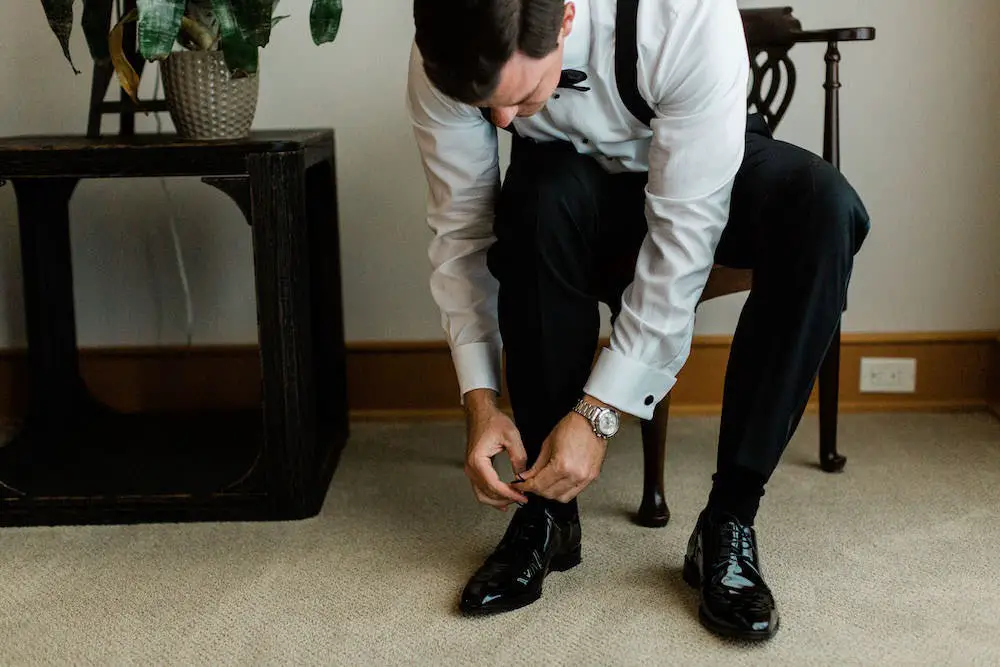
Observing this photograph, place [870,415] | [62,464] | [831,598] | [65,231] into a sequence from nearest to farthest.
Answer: [831,598] < [62,464] < [65,231] < [870,415]

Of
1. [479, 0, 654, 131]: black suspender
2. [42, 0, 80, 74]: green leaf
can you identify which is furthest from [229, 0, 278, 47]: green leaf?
[479, 0, 654, 131]: black suspender

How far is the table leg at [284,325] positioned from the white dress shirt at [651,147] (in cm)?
26

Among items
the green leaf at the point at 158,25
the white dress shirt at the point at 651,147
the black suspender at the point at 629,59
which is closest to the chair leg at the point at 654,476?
the white dress shirt at the point at 651,147

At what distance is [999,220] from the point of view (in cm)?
189

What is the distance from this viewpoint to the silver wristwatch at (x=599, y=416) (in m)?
1.14

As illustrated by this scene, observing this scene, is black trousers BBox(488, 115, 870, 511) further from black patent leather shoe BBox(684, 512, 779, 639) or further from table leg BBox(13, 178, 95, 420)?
table leg BBox(13, 178, 95, 420)

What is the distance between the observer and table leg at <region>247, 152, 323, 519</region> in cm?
142

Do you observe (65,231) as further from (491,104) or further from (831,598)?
(831,598)

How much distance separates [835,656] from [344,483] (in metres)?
0.82

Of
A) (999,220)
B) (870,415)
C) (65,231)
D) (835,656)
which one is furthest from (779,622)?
(65,231)

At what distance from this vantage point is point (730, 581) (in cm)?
116

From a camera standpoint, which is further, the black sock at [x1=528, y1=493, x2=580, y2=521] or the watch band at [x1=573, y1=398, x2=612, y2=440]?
the black sock at [x1=528, y1=493, x2=580, y2=521]

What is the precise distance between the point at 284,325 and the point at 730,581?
673mm

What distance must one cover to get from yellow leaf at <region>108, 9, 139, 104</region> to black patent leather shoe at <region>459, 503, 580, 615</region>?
796mm
